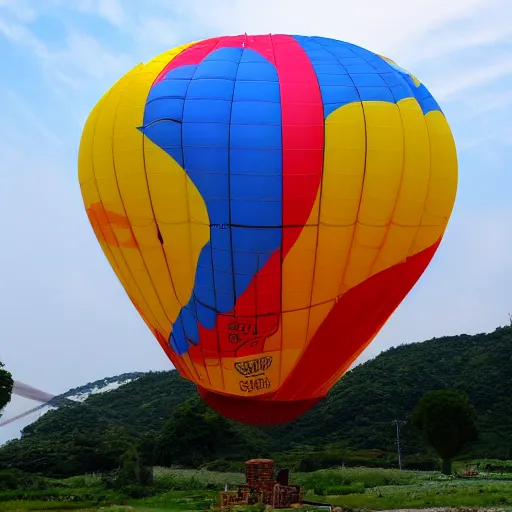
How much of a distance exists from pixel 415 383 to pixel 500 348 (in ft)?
28.2

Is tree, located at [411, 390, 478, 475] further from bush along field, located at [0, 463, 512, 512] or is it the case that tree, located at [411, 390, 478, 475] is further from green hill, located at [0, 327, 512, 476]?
bush along field, located at [0, 463, 512, 512]

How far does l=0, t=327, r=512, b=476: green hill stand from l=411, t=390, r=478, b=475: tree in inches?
98.8

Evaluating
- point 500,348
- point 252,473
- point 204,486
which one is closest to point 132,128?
point 252,473

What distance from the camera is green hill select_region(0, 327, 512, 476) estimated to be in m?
38.7

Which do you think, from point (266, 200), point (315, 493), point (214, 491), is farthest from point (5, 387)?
point (266, 200)

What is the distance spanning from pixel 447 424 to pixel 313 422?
50.5 ft

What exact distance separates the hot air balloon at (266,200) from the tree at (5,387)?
948 inches

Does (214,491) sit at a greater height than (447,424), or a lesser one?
lesser

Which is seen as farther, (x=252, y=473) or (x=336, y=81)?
(x=252, y=473)

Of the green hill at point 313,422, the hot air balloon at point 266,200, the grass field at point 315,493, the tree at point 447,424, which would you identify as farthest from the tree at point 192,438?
the hot air balloon at point 266,200

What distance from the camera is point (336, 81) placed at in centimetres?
1503

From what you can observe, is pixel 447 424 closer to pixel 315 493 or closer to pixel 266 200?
pixel 315 493

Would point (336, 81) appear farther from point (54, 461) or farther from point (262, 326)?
point (54, 461)

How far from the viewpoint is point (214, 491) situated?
82.9ft
